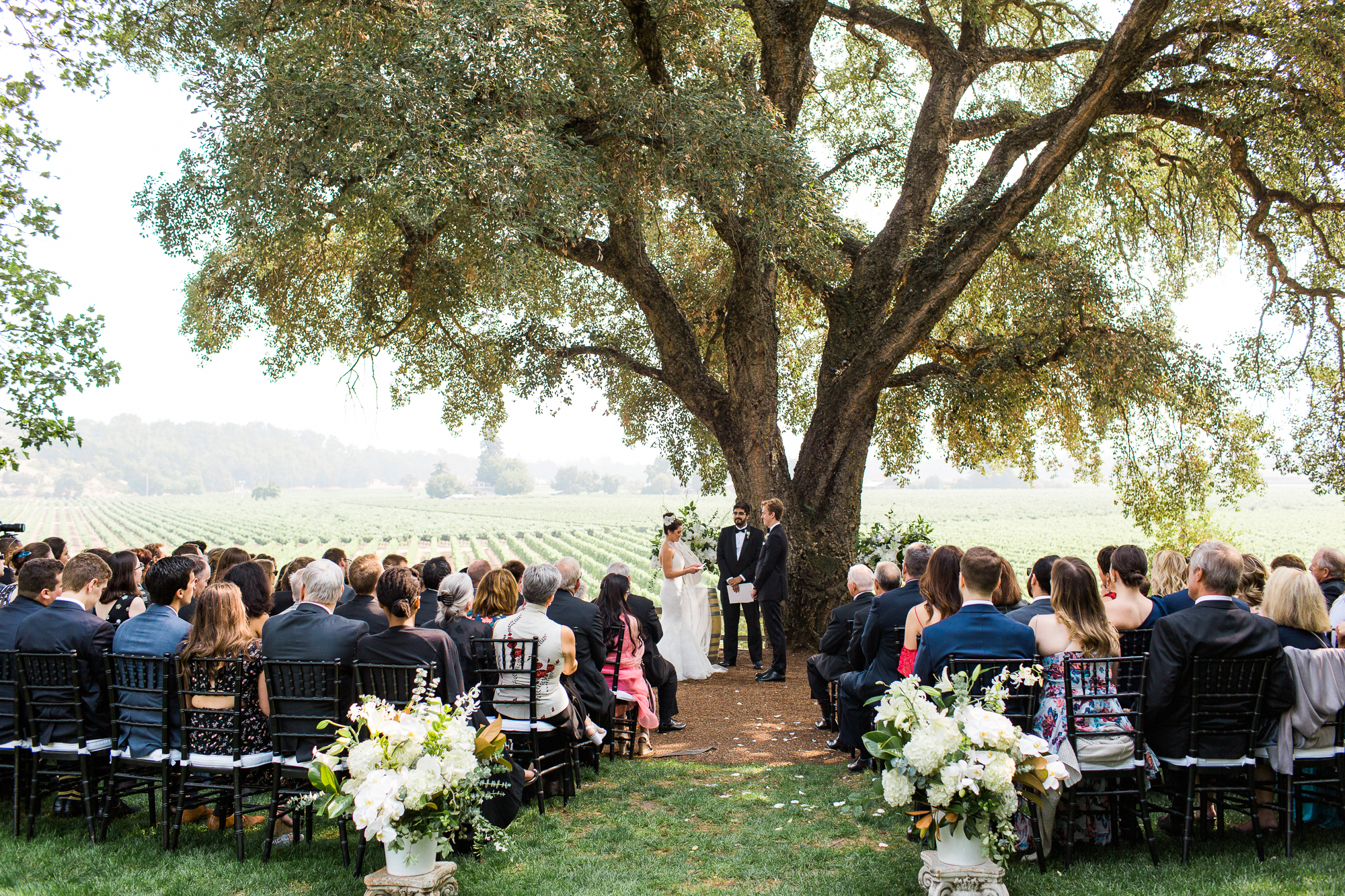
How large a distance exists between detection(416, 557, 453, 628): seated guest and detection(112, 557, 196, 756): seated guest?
5.35 feet

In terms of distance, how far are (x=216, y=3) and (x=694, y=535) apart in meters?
8.38

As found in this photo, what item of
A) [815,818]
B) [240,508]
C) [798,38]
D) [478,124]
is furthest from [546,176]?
[240,508]

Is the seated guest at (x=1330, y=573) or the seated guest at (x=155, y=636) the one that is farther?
the seated guest at (x=1330, y=573)

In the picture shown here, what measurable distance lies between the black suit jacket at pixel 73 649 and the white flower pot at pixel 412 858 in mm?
2453

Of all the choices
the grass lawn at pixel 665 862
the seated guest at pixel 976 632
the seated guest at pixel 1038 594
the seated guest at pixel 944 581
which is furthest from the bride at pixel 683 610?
the seated guest at pixel 976 632

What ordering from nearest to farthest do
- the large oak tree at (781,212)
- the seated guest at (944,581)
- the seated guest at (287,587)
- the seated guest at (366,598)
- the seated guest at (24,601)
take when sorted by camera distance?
1. the seated guest at (944,581)
2. the seated guest at (24,601)
3. the seated guest at (366,598)
4. the seated guest at (287,587)
5. the large oak tree at (781,212)

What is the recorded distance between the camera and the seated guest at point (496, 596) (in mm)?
5898

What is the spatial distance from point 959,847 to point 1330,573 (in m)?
4.10

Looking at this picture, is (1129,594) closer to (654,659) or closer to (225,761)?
(654,659)

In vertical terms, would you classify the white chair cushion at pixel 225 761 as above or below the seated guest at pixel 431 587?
below

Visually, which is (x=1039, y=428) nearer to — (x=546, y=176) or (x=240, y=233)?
(x=546, y=176)

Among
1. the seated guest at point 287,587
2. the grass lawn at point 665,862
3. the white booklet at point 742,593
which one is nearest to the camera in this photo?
the grass lawn at point 665,862

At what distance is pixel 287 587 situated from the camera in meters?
7.09

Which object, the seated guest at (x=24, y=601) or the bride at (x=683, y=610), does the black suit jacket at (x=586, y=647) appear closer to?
the seated guest at (x=24, y=601)
